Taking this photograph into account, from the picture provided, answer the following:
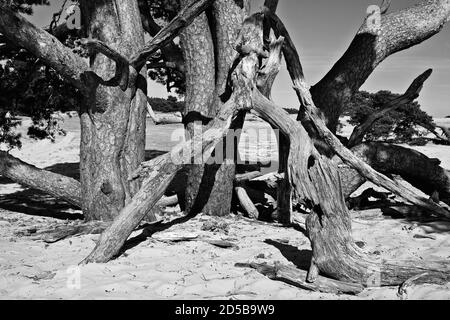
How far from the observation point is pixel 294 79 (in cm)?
613

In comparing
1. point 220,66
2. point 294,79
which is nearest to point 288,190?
point 294,79

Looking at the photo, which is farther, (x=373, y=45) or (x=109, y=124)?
(x=373, y=45)

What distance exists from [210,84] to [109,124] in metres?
1.53

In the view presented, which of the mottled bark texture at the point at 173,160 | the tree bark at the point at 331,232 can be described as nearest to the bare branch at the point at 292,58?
the mottled bark texture at the point at 173,160

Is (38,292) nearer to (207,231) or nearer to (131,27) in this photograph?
(207,231)

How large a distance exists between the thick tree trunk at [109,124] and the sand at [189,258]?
67 centimetres

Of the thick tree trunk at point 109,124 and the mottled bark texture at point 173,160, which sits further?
the thick tree trunk at point 109,124

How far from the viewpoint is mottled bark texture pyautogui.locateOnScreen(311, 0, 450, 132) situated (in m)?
6.52

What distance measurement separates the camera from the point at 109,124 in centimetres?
619

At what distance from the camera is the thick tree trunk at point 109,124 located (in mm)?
6180

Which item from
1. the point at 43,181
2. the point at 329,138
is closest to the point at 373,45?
the point at 329,138

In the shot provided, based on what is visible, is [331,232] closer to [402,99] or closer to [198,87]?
[402,99]

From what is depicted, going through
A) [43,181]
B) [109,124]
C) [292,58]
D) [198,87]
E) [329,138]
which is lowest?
[43,181]

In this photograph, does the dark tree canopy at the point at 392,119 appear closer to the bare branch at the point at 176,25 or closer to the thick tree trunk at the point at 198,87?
the thick tree trunk at the point at 198,87
